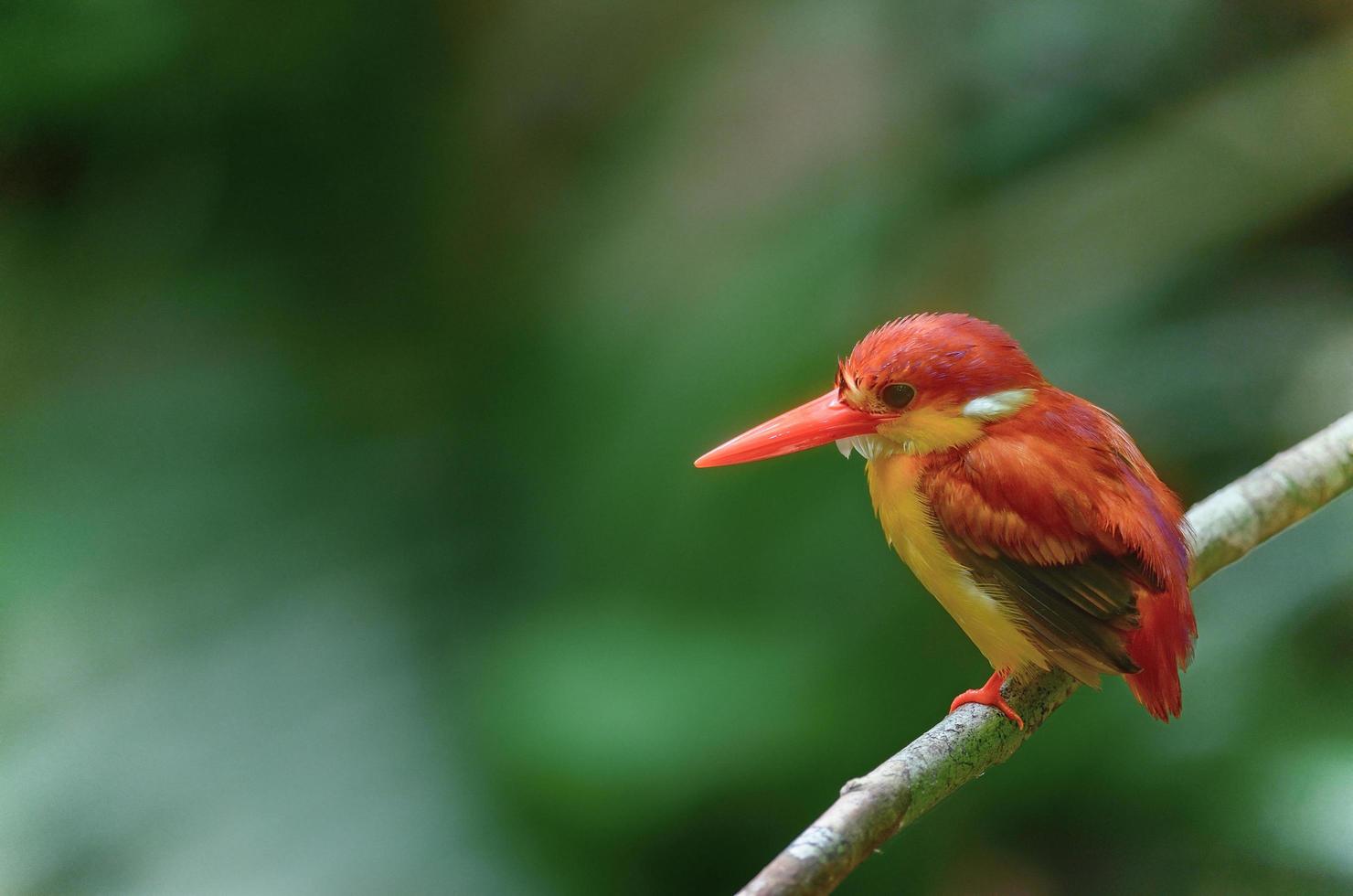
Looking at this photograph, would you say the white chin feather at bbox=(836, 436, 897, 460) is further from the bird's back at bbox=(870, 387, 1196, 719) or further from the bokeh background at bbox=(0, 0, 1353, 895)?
the bokeh background at bbox=(0, 0, 1353, 895)

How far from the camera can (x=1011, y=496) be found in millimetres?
988

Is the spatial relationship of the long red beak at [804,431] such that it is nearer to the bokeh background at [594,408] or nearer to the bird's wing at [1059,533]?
the bird's wing at [1059,533]

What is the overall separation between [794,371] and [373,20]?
4.39 ft

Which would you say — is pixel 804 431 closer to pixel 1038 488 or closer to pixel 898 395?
pixel 898 395

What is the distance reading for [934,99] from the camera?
252 centimetres

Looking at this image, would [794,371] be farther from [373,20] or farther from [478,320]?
[373,20]

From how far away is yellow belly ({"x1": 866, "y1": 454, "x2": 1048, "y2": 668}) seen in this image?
1.03 meters

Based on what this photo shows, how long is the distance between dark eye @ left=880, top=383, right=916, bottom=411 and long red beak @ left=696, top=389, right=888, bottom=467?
15 mm

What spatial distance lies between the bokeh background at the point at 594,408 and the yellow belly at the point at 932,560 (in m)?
0.80

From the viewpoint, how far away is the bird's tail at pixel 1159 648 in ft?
3.32

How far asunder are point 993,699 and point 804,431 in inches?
10.9

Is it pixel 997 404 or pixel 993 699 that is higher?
pixel 997 404

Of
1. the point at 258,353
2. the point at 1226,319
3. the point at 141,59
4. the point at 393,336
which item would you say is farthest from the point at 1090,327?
the point at 141,59

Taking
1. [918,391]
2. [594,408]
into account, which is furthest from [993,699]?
[594,408]
